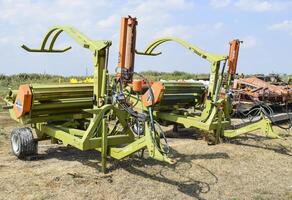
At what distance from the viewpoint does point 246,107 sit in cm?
1241

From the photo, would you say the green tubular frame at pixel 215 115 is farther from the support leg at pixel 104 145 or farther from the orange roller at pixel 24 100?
the orange roller at pixel 24 100

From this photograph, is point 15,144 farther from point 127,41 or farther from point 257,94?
point 257,94

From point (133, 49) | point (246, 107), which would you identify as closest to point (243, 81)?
point (246, 107)

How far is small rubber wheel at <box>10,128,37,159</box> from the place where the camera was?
23.6 feet

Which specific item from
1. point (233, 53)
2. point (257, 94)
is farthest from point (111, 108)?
point (257, 94)

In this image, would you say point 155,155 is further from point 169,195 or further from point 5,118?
point 5,118

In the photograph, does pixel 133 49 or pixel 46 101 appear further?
pixel 133 49

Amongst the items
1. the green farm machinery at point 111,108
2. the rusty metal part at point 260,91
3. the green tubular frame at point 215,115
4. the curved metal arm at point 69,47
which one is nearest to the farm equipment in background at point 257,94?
the rusty metal part at point 260,91

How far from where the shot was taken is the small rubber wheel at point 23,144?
720 cm

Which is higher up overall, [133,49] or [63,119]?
[133,49]

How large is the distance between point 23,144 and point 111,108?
A: 5.96ft

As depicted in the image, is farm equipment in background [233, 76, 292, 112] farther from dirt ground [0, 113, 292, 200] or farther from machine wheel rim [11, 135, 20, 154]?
machine wheel rim [11, 135, 20, 154]

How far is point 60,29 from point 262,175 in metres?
4.21

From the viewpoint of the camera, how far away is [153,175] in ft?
21.2
